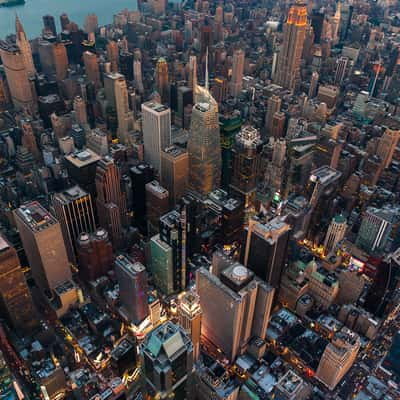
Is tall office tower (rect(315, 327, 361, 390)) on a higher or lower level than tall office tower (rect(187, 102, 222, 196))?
lower

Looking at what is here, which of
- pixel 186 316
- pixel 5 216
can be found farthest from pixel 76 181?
pixel 186 316

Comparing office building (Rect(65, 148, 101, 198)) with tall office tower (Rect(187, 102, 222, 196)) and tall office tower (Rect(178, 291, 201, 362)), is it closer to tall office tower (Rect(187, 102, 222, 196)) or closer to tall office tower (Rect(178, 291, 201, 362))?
tall office tower (Rect(187, 102, 222, 196))

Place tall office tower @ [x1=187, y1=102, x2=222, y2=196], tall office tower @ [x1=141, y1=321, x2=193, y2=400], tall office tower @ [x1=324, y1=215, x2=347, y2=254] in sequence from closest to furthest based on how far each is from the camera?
tall office tower @ [x1=141, y1=321, x2=193, y2=400] < tall office tower @ [x1=324, y1=215, x2=347, y2=254] < tall office tower @ [x1=187, y1=102, x2=222, y2=196]

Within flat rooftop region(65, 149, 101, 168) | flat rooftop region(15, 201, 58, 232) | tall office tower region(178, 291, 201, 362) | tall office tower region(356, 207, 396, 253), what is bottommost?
tall office tower region(356, 207, 396, 253)

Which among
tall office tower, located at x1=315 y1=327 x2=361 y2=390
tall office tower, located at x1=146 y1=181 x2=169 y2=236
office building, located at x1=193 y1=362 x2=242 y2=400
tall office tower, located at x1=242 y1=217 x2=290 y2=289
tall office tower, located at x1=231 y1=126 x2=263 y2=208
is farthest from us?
tall office tower, located at x1=231 y1=126 x2=263 y2=208

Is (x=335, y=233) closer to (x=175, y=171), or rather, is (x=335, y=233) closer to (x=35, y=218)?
(x=175, y=171)

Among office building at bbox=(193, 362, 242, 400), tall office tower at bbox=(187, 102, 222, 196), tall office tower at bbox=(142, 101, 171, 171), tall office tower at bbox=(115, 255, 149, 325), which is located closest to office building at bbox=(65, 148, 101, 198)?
tall office tower at bbox=(142, 101, 171, 171)

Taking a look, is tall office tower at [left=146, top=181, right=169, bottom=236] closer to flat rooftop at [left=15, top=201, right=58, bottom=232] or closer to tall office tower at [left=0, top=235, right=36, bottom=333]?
flat rooftop at [left=15, top=201, right=58, bottom=232]

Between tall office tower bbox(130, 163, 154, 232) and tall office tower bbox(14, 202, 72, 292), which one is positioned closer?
tall office tower bbox(14, 202, 72, 292)
